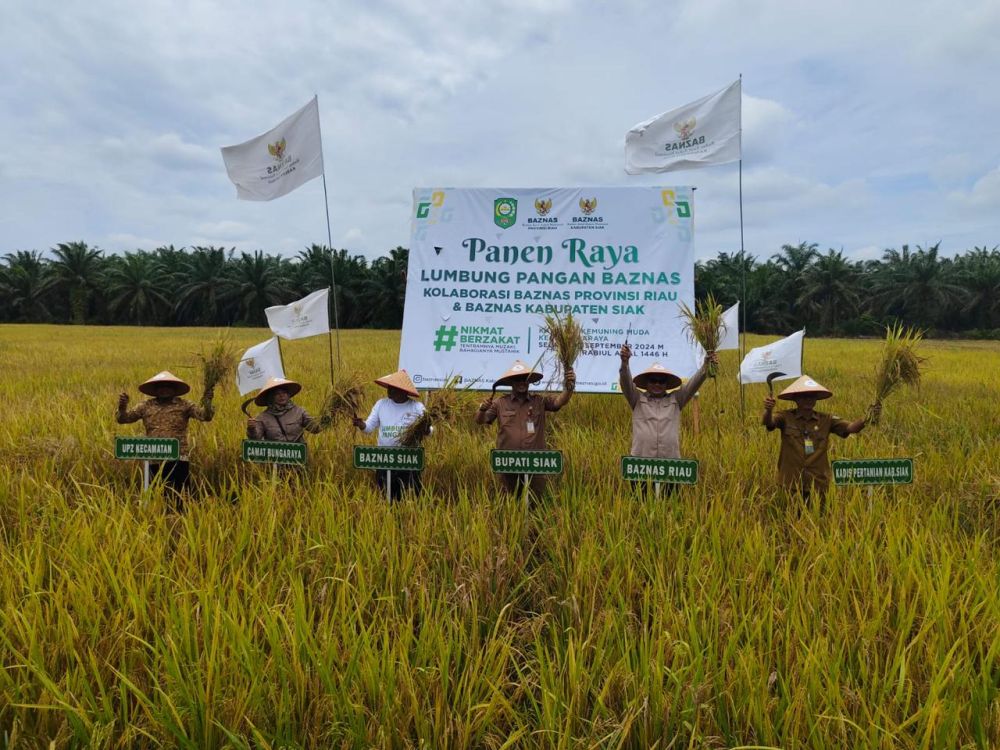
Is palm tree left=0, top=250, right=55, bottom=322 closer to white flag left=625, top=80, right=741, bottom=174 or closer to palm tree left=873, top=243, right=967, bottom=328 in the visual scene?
white flag left=625, top=80, right=741, bottom=174

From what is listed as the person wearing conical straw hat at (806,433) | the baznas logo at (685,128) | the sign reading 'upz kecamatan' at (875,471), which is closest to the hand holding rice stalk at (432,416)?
the person wearing conical straw hat at (806,433)

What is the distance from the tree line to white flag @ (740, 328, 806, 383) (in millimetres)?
38815

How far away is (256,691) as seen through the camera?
6.14 ft

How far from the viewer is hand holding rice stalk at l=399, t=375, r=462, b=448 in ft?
13.1

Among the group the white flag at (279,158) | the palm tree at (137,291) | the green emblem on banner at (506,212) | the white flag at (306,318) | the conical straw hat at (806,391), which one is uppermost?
the palm tree at (137,291)

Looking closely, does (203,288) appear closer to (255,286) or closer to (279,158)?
(255,286)

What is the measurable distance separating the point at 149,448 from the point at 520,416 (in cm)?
243

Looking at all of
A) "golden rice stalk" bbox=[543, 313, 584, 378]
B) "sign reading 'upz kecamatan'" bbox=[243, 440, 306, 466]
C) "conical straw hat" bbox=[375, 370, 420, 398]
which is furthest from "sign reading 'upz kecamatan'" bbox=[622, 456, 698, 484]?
"sign reading 'upz kecamatan'" bbox=[243, 440, 306, 466]

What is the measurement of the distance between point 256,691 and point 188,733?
0.80 ft

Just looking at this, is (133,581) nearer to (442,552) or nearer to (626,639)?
(442,552)

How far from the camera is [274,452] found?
3883mm

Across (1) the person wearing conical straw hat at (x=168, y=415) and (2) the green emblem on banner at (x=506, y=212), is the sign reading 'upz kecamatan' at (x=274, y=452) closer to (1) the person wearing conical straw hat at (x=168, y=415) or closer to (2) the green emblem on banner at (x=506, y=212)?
(1) the person wearing conical straw hat at (x=168, y=415)

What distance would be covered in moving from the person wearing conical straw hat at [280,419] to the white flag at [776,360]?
15.4 ft

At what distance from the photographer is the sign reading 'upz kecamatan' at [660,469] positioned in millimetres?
3512
